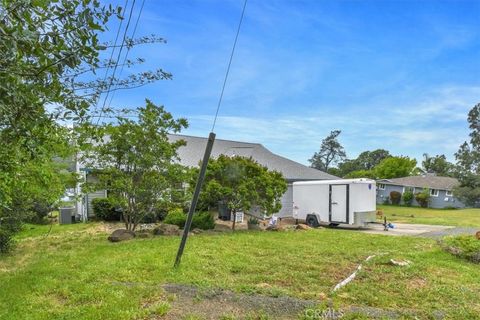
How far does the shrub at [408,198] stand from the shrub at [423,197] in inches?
24.0

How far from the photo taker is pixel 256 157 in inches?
949

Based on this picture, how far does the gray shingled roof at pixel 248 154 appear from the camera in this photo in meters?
21.8

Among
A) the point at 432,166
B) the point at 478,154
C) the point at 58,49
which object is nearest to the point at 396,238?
the point at 58,49

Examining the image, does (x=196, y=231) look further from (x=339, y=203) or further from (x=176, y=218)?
(x=339, y=203)

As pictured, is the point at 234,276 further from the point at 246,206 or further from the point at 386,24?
the point at 246,206

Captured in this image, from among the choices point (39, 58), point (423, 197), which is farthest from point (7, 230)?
point (423, 197)

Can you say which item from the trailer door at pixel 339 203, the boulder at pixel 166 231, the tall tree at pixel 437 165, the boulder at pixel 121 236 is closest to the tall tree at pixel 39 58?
the boulder at pixel 121 236

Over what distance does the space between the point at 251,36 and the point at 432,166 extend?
6438cm

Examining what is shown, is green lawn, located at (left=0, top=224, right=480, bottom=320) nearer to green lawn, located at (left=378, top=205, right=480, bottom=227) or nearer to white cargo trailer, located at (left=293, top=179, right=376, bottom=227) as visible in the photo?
white cargo trailer, located at (left=293, top=179, right=376, bottom=227)

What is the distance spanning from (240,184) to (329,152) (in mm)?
54289

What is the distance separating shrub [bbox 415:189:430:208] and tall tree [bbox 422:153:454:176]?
951 inches

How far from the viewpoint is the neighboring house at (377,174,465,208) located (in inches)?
1590

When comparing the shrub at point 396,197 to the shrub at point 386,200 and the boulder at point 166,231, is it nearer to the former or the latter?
the shrub at point 386,200

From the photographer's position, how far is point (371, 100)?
16234 millimetres
